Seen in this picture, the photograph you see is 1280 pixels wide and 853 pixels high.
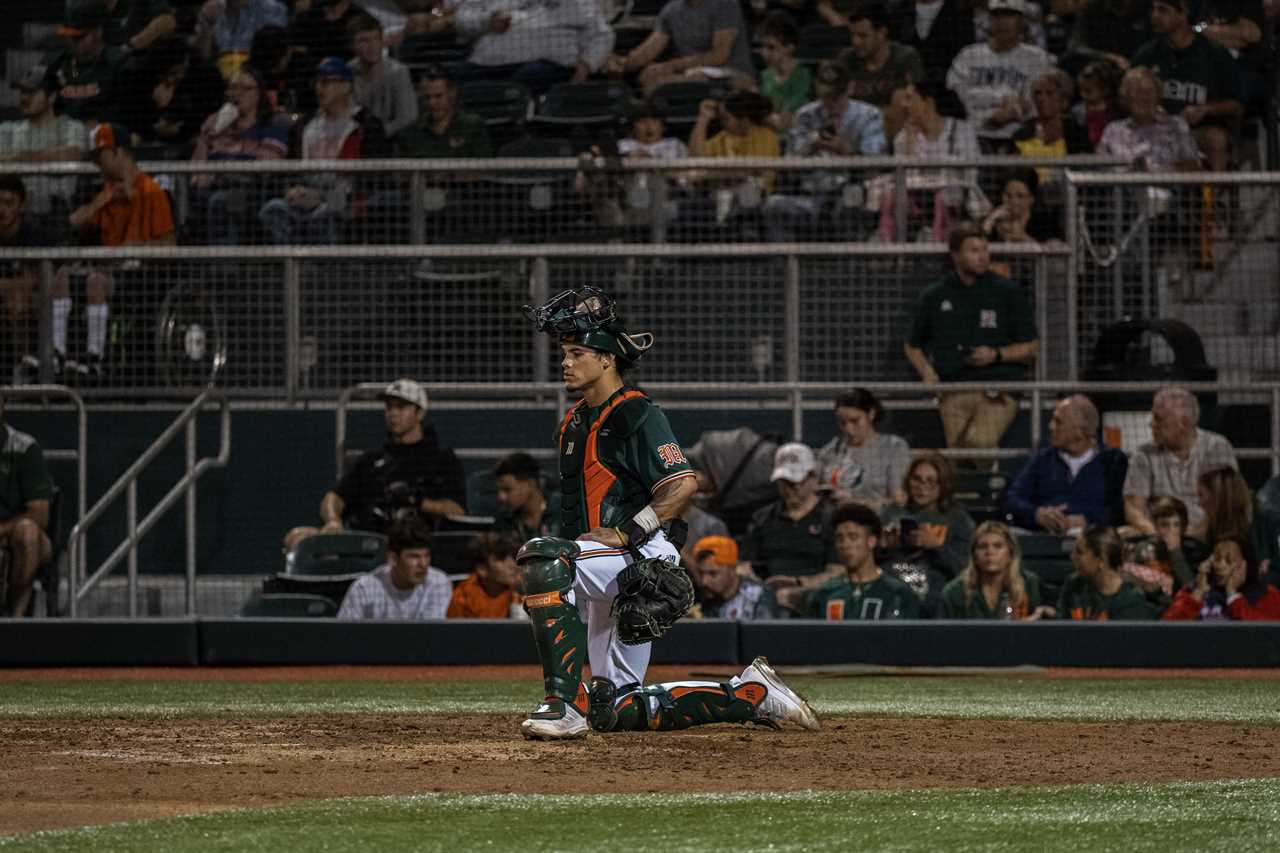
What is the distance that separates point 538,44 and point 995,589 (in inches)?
237

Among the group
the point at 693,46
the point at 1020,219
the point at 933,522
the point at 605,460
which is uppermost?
the point at 693,46

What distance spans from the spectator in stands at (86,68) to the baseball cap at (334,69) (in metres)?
1.79

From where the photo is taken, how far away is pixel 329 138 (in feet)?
44.8

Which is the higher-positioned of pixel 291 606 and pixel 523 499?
pixel 523 499

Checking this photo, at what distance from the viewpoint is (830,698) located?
345 inches

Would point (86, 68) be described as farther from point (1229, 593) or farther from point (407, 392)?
point (1229, 593)

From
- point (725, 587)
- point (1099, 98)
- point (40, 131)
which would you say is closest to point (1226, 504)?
point (725, 587)

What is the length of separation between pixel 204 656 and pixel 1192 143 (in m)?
7.14

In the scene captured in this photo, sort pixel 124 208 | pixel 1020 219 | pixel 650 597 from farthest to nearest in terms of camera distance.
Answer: pixel 124 208 < pixel 1020 219 < pixel 650 597

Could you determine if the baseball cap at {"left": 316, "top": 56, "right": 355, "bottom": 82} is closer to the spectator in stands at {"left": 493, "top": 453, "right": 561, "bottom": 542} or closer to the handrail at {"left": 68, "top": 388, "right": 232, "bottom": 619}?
the handrail at {"left": 68, "top": 388, "right": 232, "bottom": 619}

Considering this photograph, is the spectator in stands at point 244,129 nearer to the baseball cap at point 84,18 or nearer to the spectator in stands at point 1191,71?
the baseball cap at point 84,18

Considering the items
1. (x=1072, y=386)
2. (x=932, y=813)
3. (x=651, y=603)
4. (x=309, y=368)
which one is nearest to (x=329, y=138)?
(x=309, y=368)

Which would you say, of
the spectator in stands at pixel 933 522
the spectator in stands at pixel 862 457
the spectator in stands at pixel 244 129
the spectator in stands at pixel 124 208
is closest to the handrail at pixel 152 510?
the spectator in stands at pixel 124 208

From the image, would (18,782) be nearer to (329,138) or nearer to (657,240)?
(657,240)
